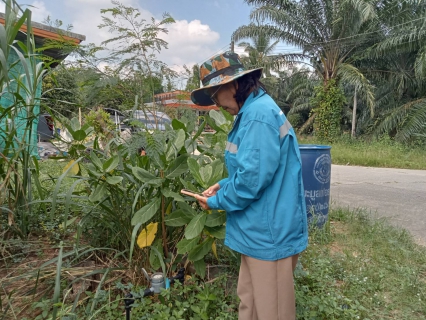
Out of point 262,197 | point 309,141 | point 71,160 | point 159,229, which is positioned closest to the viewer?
point 262,197

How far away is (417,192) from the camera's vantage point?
553cm

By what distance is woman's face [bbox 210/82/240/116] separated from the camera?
58.0 inches

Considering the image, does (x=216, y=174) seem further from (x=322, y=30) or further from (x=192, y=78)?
(x=322, y=30)

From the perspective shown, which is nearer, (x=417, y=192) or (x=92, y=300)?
(x=92, y=300)

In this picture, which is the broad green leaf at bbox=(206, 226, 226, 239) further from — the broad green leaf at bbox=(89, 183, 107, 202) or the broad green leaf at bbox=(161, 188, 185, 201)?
the broad green leaf at bbox=(89, 183, 107, 202)

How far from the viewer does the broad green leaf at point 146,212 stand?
1660 millimetres

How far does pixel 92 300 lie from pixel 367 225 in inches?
105

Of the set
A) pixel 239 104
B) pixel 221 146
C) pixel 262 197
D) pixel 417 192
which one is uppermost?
pixel 239 104

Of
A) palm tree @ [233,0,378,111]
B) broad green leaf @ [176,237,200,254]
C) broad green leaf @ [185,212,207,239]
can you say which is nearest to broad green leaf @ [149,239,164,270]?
broad green leaf @ [176,237,200,254]

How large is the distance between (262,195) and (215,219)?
0.40 meters

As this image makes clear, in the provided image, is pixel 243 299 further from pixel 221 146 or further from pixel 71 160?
pixel 71 160

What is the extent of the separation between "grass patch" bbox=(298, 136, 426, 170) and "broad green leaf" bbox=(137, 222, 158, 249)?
382 inches

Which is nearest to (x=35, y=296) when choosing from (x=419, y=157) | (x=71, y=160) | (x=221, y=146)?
(x=71, y=160)

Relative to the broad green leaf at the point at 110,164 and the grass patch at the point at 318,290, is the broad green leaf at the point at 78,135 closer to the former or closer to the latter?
the broad green leaf at the point at 110,164
